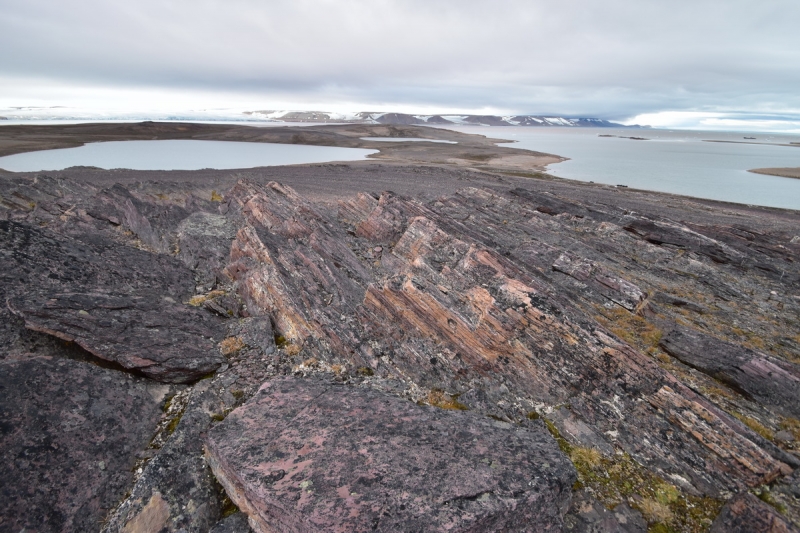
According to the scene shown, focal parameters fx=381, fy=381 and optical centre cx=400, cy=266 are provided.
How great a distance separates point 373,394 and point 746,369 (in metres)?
13.3

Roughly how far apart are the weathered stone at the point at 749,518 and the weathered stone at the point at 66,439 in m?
13.6

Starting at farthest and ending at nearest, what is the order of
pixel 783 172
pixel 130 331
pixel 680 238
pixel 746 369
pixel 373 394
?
1. pixel 783 172
2. pixel 680 238
3. pixel 746 369
4. pixel 130 331
5. pixel 373 394

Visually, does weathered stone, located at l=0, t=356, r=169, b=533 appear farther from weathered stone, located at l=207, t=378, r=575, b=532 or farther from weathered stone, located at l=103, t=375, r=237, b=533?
weathered stone, located at l=207, t=378, r=575, b=532

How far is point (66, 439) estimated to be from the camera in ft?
29.6

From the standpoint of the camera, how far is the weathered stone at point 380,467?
7441 millimetres

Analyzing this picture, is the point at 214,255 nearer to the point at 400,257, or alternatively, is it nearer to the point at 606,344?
the point at 400,257

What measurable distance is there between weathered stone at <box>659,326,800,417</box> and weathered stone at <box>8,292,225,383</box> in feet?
57.4

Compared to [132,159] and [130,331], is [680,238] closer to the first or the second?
[130,331]

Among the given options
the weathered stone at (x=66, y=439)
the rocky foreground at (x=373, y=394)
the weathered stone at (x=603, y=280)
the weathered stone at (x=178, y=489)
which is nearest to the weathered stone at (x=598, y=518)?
the rocky foreground at (x=373, y=394)

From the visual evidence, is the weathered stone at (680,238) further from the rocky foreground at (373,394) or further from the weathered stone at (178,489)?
the weathered stone at (178,489)

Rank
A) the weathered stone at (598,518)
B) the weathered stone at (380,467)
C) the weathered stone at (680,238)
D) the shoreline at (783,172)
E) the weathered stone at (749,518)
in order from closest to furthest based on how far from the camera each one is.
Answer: the weathered stone at (380,467) < the weathered stone at (749,518) < the weathered stone at (598,518) < the weathered stone at (680,238) < the shoreline at (783,172)

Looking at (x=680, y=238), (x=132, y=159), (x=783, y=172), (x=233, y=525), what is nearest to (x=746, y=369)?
(x=233, y=525)

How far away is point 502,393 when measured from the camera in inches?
494

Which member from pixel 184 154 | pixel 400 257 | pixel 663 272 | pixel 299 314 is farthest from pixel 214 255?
pixel 184 154
